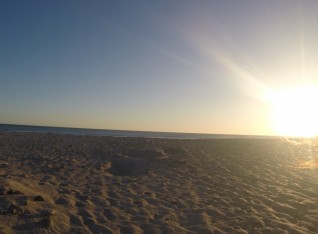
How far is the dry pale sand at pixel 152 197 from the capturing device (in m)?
6.14

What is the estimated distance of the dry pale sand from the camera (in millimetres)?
6141

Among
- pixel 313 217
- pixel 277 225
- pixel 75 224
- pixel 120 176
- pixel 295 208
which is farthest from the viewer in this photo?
pixel 120 176

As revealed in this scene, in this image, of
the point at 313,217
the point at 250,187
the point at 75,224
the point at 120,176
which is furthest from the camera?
the point at 120,176

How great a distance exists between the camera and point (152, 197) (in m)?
8.26

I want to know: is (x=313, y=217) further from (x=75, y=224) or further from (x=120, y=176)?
(x=120, y=176)

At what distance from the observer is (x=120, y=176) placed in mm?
10797

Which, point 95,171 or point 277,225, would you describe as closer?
point 277,225

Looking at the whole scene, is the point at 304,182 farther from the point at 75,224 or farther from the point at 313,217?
the point at 75,224

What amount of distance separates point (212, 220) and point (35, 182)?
4774 mm

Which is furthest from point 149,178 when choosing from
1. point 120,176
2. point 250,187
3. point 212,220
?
point 212,220

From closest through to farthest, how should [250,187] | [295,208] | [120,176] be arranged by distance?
[295,208] → [250,187] → [120,176]

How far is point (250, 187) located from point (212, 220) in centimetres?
372

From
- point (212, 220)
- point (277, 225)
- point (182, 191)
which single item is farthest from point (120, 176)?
point (277, 225)

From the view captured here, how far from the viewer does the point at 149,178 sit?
10.7 metres
